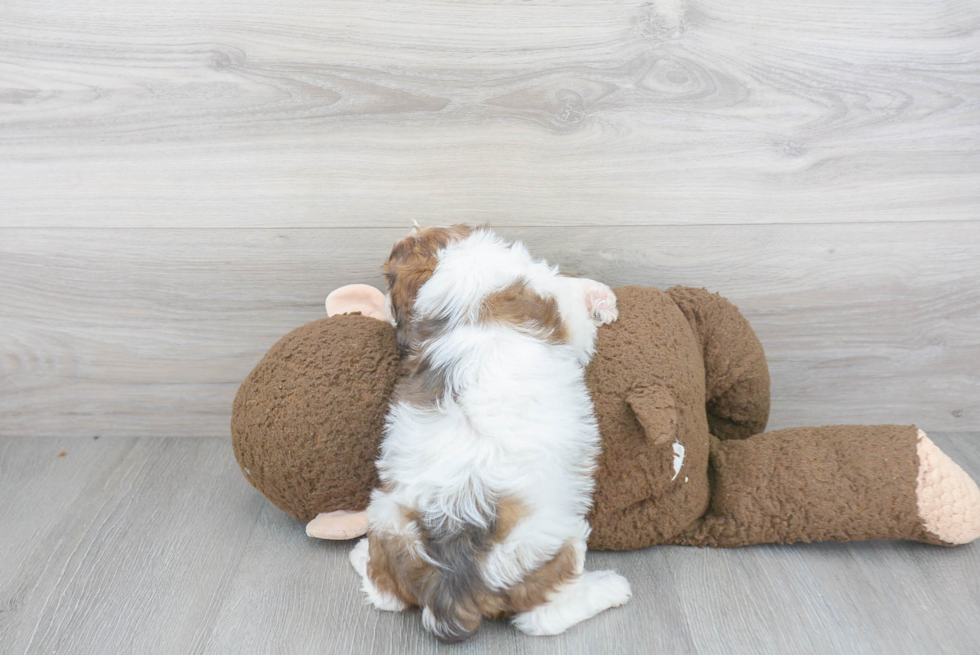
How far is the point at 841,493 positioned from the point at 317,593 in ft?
2.54

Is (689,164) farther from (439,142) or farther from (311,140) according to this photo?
(311,140)

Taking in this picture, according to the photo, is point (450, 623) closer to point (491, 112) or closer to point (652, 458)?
point (652, 458)

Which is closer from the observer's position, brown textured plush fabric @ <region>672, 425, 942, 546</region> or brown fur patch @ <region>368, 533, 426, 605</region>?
brown fur patch @ <region>368, 533, 426, 605</region>

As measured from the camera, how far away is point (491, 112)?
1.18m

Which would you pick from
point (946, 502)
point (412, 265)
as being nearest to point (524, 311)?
point (412, 265)


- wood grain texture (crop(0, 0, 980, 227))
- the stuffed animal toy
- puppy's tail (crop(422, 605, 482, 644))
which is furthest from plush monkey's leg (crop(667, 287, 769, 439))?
puppy's tail (crop(422, 605, 482, 644))

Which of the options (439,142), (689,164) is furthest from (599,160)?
(439,142)

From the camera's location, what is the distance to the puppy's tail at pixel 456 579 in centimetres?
86

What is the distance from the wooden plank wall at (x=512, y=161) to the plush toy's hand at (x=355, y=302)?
0.35 ft

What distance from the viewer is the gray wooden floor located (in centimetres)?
92

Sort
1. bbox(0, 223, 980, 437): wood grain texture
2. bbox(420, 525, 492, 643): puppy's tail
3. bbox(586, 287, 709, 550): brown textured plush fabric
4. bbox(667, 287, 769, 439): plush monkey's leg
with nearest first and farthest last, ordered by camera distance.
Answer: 1. bbox(420, 525, 492, 643): puppy's tail
2. bbox(586, 287, 709, 550): brown textured plush fabric
3. bbox(667, 287, 769, 439): plush monkey's leg
4. bbox(0, 223, 980, 437): wood grain texture

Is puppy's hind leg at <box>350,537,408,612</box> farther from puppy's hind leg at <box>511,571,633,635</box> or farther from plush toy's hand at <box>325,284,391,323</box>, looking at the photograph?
plush toy's hand at <box>325,284,391,323</box>

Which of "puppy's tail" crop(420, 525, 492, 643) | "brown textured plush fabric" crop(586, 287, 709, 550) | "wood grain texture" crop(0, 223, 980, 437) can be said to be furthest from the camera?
"wood grain texture" crop(0, 223, 980, 437)

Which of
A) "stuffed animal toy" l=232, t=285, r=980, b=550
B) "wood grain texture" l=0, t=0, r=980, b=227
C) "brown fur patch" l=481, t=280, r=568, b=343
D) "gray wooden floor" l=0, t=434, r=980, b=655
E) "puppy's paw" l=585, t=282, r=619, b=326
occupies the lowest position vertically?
"gray wooden floor" l=0, t=434, r=980, b=655
